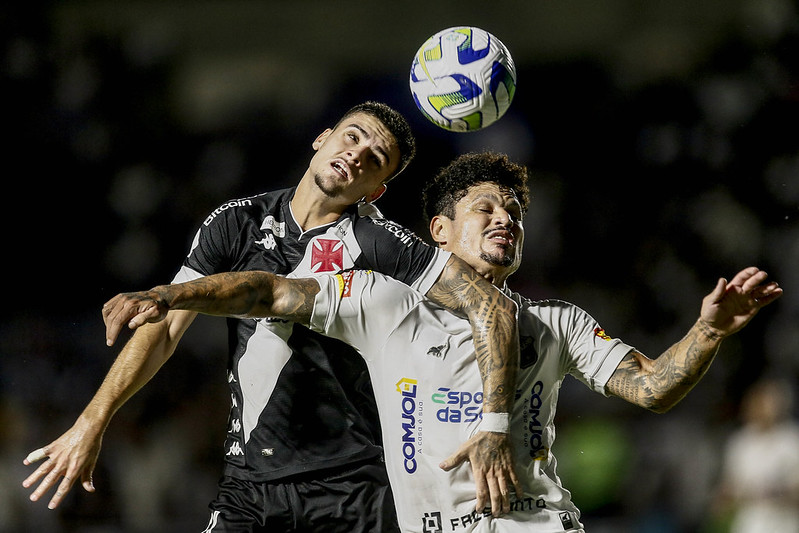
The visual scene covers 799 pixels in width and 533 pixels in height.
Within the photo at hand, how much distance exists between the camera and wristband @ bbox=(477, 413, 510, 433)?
3178 mm

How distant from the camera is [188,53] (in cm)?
1038

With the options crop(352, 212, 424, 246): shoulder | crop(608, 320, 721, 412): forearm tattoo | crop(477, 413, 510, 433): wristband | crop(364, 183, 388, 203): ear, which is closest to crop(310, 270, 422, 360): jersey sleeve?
crop(352, 212, 424, 246): shoulder

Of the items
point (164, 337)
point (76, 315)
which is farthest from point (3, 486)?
point (164, 337)

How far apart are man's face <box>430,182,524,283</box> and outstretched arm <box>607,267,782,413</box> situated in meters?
0.61

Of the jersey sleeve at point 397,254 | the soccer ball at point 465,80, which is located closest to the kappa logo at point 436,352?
the jersey sleeve at point 397,254

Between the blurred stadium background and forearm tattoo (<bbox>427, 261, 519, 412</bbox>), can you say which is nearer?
forearm tattoo (<bbox>427, 261, 519, 412</bbox>)

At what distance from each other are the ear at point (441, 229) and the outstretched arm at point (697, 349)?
929 mm

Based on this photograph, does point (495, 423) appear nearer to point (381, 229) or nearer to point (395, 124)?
point (381, 229)

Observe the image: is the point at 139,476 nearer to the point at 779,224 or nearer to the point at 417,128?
the point at 417,128

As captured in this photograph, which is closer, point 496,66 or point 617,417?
point 496,66

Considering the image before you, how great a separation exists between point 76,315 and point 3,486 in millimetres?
1930

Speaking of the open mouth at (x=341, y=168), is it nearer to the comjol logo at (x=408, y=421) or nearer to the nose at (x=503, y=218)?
the nose at (x=503, y=218)

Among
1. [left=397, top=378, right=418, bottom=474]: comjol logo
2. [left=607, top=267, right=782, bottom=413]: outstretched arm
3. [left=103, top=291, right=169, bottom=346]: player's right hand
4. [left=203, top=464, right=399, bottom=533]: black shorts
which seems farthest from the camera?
[left=203, top=464, right=399, bottom=533]: black shorts

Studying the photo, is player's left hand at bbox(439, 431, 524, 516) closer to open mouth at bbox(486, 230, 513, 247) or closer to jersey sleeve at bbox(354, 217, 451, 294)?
jersey sleeve at bbox(354, 217, 451, 294)
